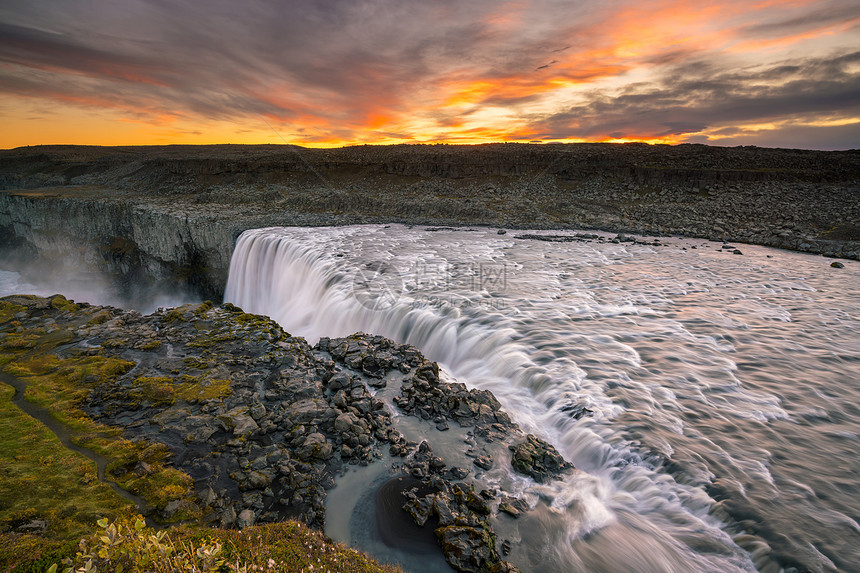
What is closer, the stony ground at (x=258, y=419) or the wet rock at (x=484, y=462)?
the stony ground at (x=258, y=419)

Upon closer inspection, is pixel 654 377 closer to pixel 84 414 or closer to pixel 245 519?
pixel 245 519

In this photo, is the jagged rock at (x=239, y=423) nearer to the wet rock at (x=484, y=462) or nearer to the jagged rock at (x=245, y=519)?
the jagged rock at (x=245, y=519)

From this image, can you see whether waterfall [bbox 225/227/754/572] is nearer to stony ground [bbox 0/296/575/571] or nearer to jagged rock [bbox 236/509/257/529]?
stony ground [bbox 0/296/575/571]

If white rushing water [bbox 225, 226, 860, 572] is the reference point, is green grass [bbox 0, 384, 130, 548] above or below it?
above

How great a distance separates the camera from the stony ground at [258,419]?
20.5 feet

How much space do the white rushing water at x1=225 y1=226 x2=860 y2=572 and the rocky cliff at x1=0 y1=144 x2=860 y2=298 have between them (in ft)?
45.0

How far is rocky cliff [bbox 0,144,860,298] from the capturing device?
3475 centimetres

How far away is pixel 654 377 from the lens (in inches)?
418

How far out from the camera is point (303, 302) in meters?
20.2

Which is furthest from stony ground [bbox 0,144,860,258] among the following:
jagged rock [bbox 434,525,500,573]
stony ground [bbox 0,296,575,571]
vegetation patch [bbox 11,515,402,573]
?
jagged rock [bbox 434,525,500,573]

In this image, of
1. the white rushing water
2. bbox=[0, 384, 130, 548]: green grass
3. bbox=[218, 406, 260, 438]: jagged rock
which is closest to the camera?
bbox=[0, 384, 130, 548]: green grass

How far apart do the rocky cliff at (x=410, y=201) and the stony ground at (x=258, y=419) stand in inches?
917

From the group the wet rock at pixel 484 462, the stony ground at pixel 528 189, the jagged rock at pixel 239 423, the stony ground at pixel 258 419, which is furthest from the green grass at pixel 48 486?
the stony ground at pixel 528 189

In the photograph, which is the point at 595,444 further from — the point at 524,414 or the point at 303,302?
the point at 303,302
